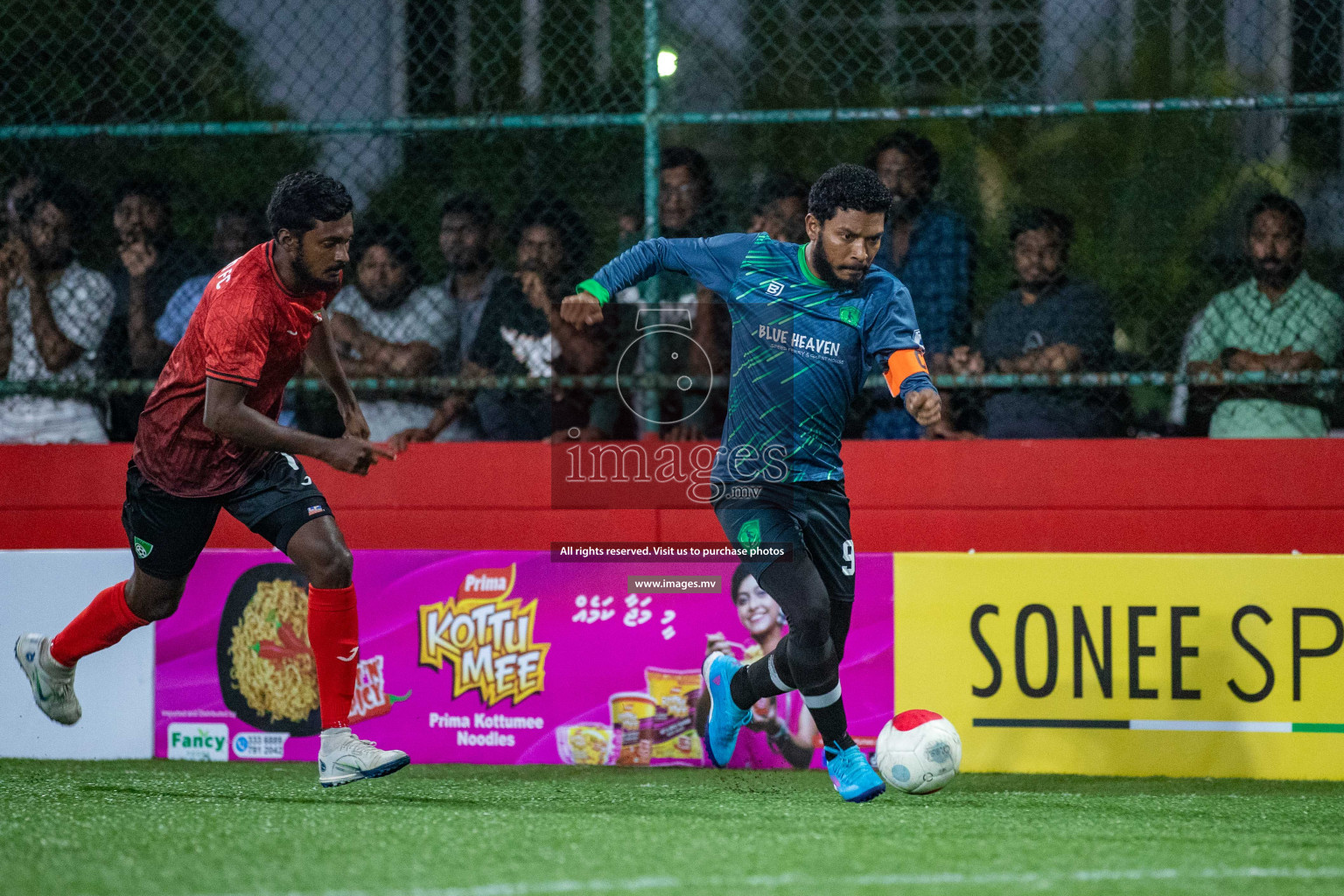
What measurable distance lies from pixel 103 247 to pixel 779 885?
5.02m

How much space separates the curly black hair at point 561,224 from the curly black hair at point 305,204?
185 centimetres

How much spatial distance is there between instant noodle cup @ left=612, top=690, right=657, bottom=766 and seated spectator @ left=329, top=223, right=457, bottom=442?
171 cm

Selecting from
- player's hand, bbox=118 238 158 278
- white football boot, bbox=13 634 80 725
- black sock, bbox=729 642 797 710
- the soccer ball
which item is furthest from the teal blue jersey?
player's hand, bbox=118 238 158 278

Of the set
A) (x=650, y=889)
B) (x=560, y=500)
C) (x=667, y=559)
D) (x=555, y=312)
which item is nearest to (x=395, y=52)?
(x=555, y=312)

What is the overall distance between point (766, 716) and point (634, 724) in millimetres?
550

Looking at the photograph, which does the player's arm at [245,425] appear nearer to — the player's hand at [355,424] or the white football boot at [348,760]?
the player's hand at [355,424]

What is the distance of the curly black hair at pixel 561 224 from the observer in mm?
6641

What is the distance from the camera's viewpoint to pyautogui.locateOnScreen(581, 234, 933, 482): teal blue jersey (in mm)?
4910

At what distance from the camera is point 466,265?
6.74 meters

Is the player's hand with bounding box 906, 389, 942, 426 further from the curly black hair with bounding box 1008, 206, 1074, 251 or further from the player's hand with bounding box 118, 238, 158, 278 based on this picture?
the player's hand with bounding box 118, 238, 158, 278

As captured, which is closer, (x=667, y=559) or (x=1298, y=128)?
(x=667, y=559)

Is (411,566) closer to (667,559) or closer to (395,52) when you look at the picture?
(667,559)

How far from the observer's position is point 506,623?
611cm

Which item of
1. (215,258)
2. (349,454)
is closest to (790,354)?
(349,454)
